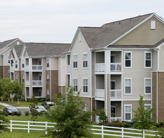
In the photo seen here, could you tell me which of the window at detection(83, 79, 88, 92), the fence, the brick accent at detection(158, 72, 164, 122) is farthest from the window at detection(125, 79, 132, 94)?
the fence

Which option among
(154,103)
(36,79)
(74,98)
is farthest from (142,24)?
(36,79)

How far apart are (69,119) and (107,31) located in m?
23.2

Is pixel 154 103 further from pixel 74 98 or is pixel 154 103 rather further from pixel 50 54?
pixel 50 54

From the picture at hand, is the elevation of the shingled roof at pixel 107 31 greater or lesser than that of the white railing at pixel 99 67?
greater

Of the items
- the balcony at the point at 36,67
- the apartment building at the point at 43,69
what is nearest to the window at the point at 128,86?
the apartment building at the point at 43,69

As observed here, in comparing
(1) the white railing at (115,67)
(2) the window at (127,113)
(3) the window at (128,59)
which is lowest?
(2) the window at (127,113)

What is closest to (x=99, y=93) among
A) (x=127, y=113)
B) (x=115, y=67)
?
(x=115, y=67)

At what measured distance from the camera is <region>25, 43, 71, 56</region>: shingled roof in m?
78.9

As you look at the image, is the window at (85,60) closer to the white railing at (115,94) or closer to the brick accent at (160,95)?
the white railing at (115,94)

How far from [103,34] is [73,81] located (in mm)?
7284

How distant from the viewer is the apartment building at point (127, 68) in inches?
1719

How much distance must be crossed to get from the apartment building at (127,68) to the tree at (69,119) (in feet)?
51.8

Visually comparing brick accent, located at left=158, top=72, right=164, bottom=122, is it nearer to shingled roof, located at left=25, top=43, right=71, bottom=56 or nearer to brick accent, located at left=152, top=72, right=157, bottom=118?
brick accent, located at left=152, top=72, right=157, bottom=118

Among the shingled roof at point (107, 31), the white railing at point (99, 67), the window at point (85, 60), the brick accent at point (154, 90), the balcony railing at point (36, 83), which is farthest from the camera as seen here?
the balcony railing at point (36, 83)
